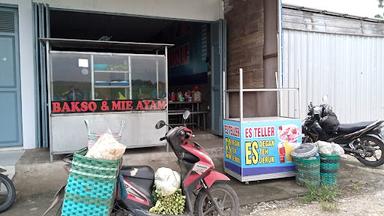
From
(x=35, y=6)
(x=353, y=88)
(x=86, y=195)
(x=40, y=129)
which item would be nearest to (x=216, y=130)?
(x=353, y=88)

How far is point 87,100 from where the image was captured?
520 centimetres

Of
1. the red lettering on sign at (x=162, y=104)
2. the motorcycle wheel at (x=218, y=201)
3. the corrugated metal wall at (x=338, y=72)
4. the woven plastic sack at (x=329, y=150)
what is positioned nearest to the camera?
the motorcycle wheel at (x=218, y=201)

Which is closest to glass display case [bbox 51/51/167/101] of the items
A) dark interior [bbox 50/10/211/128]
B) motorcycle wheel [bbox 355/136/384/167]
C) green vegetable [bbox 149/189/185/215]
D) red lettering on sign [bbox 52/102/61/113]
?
red lettering on sign [bbox 52/102/61/113]

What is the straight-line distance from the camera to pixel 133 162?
535 cm

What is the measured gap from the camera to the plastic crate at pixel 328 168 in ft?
13.9

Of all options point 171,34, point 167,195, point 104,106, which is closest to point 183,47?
point 171,34

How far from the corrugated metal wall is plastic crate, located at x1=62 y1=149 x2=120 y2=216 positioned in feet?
14.7

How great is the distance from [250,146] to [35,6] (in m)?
4.43

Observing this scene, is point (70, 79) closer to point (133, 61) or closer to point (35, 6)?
point (133, 61)

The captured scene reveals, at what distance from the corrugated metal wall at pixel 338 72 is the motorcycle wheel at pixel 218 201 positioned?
11.5 ft

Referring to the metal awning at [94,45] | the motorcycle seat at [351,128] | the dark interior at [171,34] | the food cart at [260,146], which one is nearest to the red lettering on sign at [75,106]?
the metal awning at [94,45]

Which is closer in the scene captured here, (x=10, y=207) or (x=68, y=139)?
(x=10, y=207)

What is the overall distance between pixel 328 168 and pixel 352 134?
1303mm

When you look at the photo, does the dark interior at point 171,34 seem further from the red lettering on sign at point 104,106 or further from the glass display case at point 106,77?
the red lettering on sign at point 104,106
